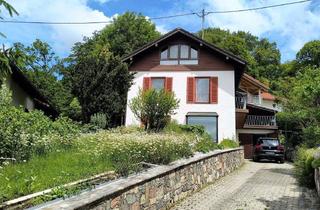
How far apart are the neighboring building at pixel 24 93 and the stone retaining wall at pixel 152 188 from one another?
380 inches

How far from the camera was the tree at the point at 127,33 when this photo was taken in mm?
→ 48375

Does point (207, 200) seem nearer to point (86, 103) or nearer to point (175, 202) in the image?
point (175, 202)

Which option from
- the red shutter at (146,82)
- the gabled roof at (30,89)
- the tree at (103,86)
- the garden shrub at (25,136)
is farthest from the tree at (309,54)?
the garden shrub at (25,136)

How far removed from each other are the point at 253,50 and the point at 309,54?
33.9ft

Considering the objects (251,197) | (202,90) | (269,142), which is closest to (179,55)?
(202,90)

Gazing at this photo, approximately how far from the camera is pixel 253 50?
65812 millimetres

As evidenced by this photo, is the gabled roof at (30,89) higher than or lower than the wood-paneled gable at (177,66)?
lower

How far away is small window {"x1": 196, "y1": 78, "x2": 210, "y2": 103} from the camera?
92.3 feet

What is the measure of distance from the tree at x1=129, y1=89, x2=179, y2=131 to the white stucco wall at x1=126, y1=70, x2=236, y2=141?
766 cm

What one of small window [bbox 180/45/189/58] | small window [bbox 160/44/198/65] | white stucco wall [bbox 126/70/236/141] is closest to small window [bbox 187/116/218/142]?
white stucco wall [bbox 126/70/236/141]

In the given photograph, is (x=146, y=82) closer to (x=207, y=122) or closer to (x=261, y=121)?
(x=207, y=122)

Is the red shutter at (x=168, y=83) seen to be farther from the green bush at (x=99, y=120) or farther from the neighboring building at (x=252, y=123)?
the neighboring building at (x=252, y=123)

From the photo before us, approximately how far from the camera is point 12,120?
8.12m

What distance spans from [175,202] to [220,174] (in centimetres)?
653
